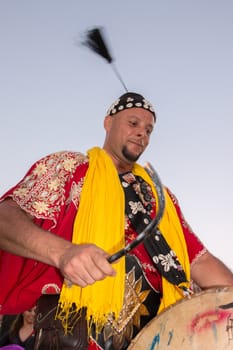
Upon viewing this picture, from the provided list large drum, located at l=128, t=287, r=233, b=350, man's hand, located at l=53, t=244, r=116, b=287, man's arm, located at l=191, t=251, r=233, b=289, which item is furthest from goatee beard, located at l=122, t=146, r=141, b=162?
man's hand, located at l=53, t=244, r=116, b=287

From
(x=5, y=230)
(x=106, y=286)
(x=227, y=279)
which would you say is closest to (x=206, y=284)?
(x=227, y=279)

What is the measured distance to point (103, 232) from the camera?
2.67 meters

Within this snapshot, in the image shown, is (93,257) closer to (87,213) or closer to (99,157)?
(87,213)

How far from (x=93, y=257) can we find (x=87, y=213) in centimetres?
92

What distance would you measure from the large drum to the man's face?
1.25 metres

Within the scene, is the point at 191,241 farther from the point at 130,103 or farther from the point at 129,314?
the point at 130,103

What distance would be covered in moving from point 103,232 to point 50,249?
2.01ft

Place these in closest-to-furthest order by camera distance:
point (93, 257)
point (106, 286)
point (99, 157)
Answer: point (93, 257), point (106, 286), point (99, 157)

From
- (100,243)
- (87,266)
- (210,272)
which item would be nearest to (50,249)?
(87,266)

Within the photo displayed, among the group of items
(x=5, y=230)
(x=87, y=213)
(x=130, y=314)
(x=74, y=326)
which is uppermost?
(x=5, y=230)

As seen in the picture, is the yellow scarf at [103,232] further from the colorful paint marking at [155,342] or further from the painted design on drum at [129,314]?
the colorful paint marking at [155,342]

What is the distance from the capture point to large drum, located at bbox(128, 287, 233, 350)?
227 cm

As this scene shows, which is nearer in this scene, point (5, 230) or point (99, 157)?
point (5, 230)

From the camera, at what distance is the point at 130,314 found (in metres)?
2.72
